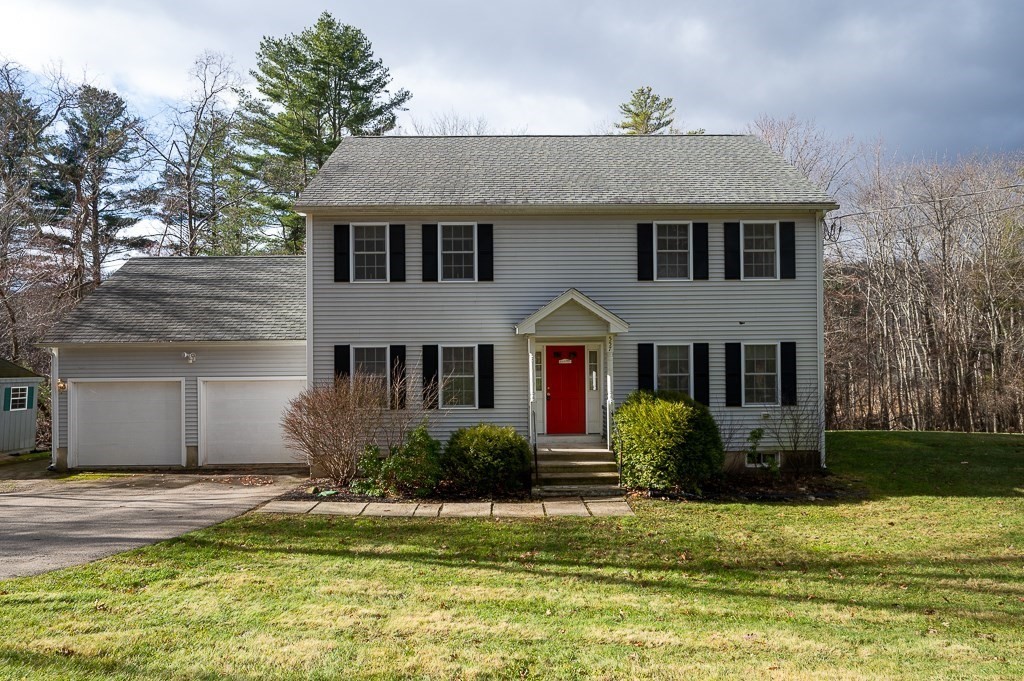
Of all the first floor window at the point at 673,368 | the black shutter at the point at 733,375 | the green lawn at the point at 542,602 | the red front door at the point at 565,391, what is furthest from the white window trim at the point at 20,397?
the black shutter at the point at 733,375

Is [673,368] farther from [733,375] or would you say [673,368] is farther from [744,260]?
[744,260]

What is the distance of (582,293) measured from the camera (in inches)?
525

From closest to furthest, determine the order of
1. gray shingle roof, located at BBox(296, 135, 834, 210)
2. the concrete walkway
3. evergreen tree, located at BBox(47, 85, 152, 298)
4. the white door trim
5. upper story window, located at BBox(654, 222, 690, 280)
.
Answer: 1. the concrete walkway
2. gray shingle roof, located at BBox(296, 135, 834, 210)
3. upper story window, located at BBox(654, 222, 690, 280)
4. the white door trim
5. evergreen tree, located at BBox(47, 85, 152, 298)

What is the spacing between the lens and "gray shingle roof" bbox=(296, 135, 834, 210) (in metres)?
13.4

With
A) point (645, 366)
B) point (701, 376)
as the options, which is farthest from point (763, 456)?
point (645, 366)

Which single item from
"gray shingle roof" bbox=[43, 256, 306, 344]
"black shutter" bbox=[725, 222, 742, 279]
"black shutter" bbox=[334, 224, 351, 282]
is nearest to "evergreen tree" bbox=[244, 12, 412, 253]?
"gray shingle roof" bbox=[43, 256, 306, 344]

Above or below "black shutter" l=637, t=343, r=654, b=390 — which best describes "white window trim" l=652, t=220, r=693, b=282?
above

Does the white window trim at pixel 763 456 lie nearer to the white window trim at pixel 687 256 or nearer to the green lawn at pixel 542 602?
the green lawn at pixel 542 602

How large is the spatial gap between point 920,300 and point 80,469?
28.6 metres

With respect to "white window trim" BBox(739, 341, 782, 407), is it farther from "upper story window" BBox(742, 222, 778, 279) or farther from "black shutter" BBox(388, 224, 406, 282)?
"black shutter" BBox(388, 224, 406, 282)

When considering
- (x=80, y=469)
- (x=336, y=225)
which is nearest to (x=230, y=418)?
(x=80, y=469)

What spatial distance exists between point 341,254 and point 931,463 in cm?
1339

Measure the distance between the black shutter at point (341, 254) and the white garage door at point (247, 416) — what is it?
114 inches

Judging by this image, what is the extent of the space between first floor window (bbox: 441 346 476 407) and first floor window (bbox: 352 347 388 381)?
1.23 m
